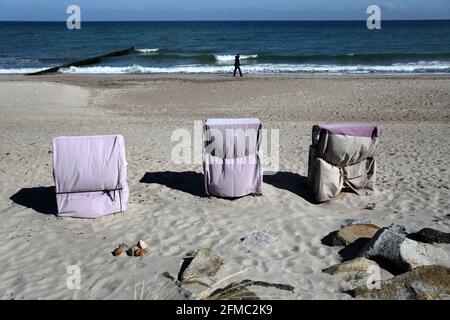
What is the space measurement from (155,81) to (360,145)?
1808 centimetres

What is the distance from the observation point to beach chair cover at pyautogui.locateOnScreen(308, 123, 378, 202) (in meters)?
7.46

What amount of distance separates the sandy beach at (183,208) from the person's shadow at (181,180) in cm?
2

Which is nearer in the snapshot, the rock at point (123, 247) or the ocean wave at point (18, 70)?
the rock at point (123, 247)

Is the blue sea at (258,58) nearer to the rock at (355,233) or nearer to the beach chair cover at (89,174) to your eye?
the beach chair cover at (89,174)

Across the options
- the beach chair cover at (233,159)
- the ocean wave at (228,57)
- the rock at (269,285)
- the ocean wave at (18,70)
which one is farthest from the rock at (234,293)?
the ocean wave at (228,57)

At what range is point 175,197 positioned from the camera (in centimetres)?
791

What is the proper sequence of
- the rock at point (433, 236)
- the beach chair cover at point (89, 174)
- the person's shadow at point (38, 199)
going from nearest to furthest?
1. the rock at point (433, 236)
2. the beach chair cover at point (89, 174)
3. the person's shadow at point (38, 199)

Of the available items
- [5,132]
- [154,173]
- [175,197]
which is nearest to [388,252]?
[175,197]

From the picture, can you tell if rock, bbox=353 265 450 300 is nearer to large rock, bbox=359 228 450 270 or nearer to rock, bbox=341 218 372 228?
large rock, bbox=359 228 450 270

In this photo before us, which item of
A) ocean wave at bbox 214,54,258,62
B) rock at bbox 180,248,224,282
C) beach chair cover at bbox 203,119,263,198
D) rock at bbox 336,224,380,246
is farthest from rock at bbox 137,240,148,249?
ocean wave at bbox 214,54,258,62

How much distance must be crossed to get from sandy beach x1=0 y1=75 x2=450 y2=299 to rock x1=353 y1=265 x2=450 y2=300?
0.31 m

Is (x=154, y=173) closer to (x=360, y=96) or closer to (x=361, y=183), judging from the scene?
(x=361, y=183)

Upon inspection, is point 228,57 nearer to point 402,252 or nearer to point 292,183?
point 292,183

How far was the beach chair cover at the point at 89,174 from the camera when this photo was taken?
692 cm
